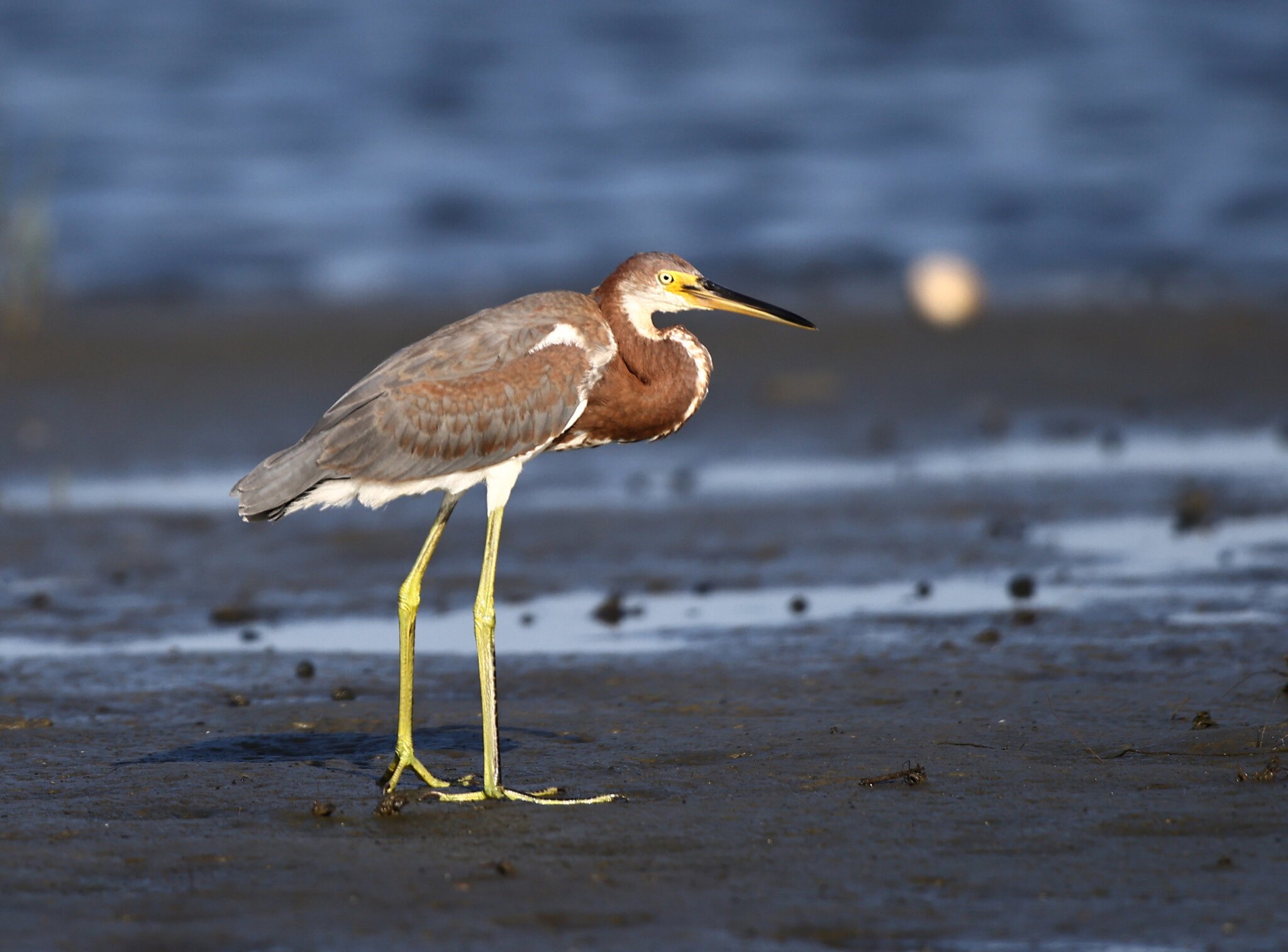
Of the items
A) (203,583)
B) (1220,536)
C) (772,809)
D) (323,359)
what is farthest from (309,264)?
(772,809)

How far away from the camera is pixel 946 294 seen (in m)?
16.2

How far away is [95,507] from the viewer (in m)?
10.8

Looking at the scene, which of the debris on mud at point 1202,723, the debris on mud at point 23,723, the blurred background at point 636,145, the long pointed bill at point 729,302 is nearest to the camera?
the debris on mud at point 1202,723

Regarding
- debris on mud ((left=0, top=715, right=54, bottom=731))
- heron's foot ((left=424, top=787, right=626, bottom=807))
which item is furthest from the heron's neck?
debris on mud ((left=0, top=715, right=54, bottom=731))

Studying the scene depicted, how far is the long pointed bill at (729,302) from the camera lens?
6.39 m

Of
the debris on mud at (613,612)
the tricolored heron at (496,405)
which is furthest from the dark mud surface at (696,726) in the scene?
the tricolored heron at (496,405)

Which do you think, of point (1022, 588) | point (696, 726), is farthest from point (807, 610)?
point (696, 726)

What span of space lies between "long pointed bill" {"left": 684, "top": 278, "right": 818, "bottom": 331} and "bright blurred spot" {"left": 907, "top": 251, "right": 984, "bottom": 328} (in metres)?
9.55

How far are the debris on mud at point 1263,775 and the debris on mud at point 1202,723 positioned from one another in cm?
55

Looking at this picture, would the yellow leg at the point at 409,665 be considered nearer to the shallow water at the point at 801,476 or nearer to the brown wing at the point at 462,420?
the brown wing at the point at 462,420

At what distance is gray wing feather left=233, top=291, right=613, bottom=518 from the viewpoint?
614 cm

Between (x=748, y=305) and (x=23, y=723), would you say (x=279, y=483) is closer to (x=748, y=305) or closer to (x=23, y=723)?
(x=23, y=723)

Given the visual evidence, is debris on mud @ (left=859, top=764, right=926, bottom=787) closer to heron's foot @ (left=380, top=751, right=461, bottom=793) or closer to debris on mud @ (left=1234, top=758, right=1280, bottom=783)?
debris on mud @ (left=1234, top=758, right=1280, bottom=783)

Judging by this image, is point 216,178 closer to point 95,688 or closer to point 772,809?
point 95,688
